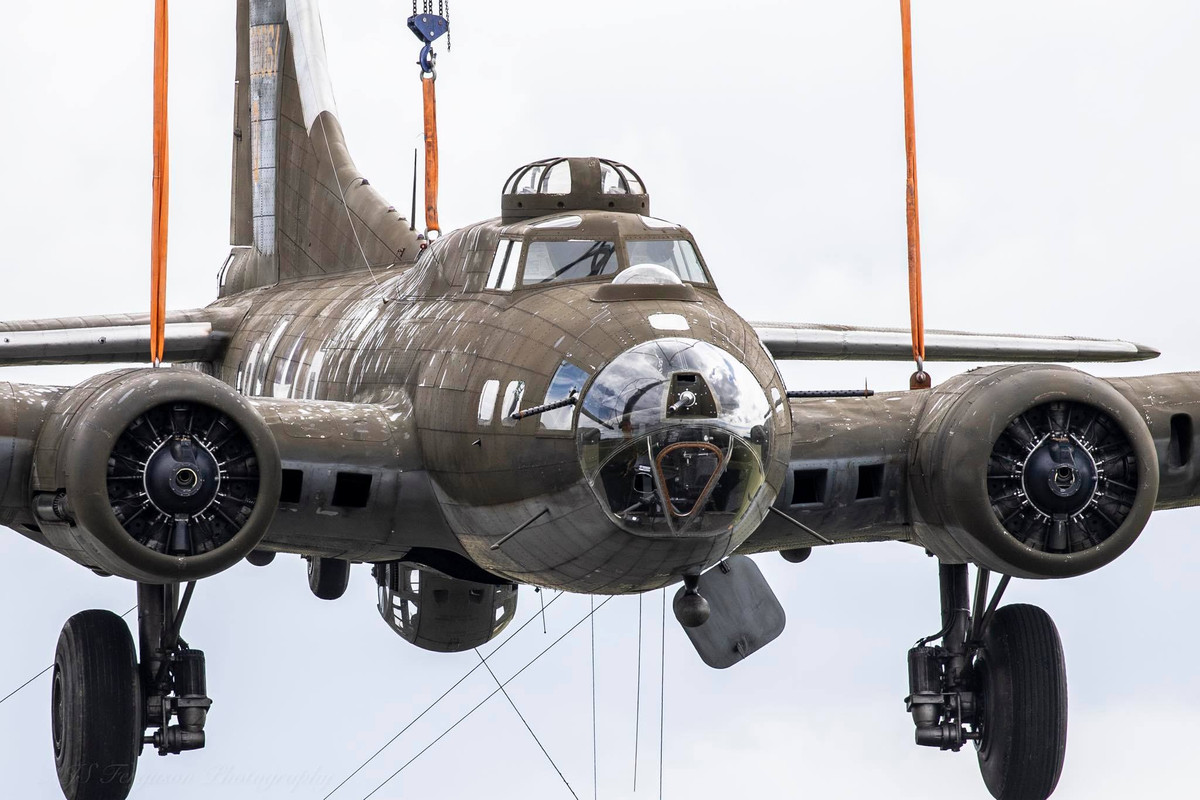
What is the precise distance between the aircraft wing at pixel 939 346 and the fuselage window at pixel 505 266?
19.7ft

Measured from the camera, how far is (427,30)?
23.3 meters

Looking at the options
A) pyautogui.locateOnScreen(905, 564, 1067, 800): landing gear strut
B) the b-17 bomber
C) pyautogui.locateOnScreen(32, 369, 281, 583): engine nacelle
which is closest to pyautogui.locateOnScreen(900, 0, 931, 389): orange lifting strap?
the b-17 bomber

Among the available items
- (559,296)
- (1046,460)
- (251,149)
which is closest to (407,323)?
(559,296)

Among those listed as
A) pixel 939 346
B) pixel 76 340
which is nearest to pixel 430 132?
pixel 76 340

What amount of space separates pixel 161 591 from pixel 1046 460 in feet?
24.3

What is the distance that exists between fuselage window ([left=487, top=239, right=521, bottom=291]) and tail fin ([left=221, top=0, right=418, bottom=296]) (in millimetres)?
6841

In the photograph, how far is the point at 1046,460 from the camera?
15.8 metres

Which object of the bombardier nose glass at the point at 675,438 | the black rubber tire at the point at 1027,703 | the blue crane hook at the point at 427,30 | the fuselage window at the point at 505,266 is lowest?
the black rubber tire at the point at 1027,703

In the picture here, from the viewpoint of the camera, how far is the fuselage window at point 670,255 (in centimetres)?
1585

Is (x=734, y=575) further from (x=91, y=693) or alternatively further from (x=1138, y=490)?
(x=91, y=693)

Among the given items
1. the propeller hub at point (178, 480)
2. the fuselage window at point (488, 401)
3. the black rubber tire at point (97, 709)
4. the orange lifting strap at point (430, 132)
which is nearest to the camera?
the propeller hub at point (178, 480)

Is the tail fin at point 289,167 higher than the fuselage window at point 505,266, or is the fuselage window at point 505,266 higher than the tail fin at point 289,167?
the tail fin at point 289,167

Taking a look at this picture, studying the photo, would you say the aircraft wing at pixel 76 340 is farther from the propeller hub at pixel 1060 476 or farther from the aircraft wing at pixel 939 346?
the propeller hub at pixel 1060 476

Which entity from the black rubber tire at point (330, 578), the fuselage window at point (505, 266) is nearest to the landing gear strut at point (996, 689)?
the fuselage window at point (505, 266)
